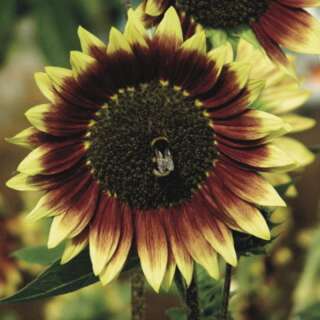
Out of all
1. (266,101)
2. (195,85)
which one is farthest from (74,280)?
(266,101)

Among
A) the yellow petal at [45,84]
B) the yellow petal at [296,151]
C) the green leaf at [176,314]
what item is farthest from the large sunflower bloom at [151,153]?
the yellow petal at [296,151]

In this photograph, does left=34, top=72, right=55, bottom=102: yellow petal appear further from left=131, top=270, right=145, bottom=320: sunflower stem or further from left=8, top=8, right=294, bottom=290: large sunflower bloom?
left=131, top=270, right=145, bottom=320: sunflower stem

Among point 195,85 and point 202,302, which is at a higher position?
point 195,85

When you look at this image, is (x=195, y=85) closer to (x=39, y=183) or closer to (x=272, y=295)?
(x=39, y=183)

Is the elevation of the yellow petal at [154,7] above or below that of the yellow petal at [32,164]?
above

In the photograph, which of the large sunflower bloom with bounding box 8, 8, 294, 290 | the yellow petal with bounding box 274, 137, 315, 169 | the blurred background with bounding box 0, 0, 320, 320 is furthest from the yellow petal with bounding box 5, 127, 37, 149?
the yellow petal with bounding box 274, 137, 315, 169

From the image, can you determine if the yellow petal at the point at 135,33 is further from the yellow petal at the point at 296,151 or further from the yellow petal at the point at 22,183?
the yellow petal at the point at 296,151
